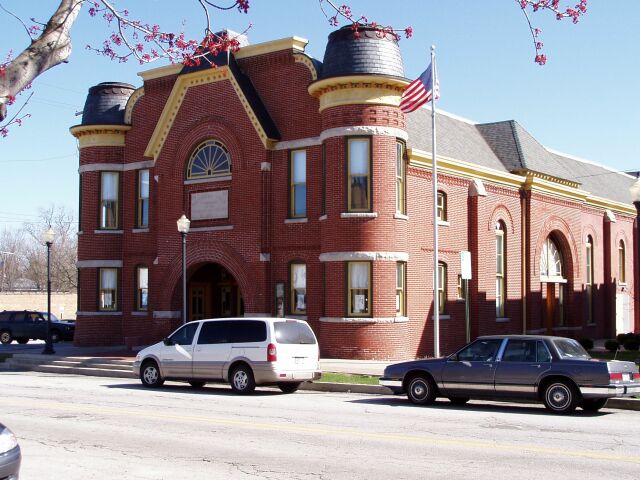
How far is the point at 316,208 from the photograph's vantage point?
2848cm

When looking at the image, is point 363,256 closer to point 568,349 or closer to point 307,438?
point 568,349

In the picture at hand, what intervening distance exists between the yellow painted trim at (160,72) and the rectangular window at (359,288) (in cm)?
1093

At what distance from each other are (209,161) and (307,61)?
17.1 ft

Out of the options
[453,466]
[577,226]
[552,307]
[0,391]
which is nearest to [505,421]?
[453,466]

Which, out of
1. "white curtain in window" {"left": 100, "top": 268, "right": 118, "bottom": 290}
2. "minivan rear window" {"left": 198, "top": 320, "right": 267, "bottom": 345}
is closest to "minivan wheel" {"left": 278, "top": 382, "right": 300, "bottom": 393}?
"minivan rear window" {"left": 198, "top": 320, "right": 267, "bottom": 345}

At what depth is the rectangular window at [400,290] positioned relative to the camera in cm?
2750

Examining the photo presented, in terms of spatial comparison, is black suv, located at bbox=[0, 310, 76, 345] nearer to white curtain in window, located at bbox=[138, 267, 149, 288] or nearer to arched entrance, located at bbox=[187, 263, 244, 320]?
white curtain in window, located at bbox=[138, 267, 149, 288]

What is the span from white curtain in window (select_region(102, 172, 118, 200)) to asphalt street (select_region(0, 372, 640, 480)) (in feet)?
54.3

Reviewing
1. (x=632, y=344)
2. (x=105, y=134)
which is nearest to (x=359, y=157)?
(x=105, y=134)

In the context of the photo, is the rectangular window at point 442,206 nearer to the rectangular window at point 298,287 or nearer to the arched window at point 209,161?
the rectangular window at point 298,287

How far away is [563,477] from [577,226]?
103ft

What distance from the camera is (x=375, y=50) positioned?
2694 cm

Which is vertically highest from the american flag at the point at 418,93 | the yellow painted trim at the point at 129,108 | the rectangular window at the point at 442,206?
the yellow painted trim at the point at 129,108

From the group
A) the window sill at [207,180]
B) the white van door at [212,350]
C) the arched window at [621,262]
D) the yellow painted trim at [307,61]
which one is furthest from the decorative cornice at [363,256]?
the arched window at [621,262]
